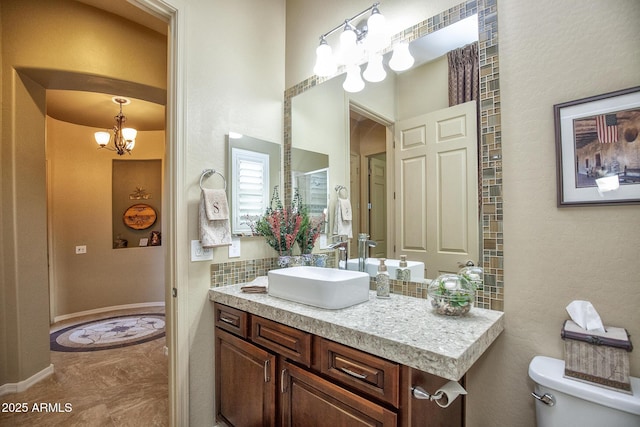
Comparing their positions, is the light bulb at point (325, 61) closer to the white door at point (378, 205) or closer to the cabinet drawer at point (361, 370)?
the white door at point (378, 205)

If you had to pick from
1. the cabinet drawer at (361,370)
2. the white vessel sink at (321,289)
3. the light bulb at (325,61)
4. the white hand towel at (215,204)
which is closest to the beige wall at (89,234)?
the white hand towel at (215,204)

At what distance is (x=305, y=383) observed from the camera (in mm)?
1261

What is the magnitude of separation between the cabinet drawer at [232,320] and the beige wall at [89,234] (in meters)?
3.59

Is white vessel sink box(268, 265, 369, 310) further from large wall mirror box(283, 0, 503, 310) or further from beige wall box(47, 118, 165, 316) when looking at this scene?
beige wall box(47, 118, 165, 316)

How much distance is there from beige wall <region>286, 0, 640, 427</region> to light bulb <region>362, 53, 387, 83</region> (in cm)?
59

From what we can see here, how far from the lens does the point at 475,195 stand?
136 cm

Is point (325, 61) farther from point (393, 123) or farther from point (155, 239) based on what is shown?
point (155, 239)

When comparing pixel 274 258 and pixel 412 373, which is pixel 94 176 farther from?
pixel 412 373

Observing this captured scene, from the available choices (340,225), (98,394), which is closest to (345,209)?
(340,225)

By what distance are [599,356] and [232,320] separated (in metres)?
1.54

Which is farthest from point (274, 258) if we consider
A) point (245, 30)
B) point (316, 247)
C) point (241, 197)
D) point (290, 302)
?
point (245, 30)

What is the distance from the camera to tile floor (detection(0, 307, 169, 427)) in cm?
205

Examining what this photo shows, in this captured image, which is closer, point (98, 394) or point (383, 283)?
point (383, 283)

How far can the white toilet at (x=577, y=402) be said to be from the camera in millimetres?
885
